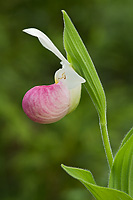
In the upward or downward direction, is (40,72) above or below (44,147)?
A: above

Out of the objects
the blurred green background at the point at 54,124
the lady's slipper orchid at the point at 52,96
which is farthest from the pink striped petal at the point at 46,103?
the blurred green background at the point at 54,124

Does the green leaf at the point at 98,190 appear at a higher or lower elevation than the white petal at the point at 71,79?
lower

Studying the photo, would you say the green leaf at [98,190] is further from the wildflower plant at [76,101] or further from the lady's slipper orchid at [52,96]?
the lady's slipper orchid at [52,96]

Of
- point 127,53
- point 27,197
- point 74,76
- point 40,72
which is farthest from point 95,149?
point 74,76

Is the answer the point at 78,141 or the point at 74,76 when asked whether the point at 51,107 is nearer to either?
the point at 74,76

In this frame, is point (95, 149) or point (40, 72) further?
point (40, 72)

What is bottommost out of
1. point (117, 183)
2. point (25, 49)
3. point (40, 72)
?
point (117, 183)

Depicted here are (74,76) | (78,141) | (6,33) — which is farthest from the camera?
(6,33)
